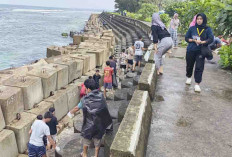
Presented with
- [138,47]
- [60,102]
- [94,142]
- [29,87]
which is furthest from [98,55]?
[94,142]

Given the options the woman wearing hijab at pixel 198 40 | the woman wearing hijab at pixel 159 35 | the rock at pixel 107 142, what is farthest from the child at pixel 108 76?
the rock at pixel 107 142

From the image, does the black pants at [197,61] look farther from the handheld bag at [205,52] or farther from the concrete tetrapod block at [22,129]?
the concrete tetrapod block at [22,129]

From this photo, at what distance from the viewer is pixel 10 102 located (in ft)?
19.4

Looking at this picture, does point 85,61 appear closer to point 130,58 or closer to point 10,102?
point 130,58

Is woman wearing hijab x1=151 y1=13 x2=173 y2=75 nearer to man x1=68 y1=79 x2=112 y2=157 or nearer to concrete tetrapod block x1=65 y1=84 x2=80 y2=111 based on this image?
man x1=68 y1=79 x2=112 y2=157

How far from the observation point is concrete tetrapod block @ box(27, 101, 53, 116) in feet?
22.1

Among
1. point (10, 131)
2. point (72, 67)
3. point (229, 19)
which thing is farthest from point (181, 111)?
point (72, 67)

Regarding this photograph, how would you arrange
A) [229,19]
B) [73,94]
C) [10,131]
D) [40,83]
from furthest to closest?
[73,94] → [40,83] → [229,19] → [10,131]

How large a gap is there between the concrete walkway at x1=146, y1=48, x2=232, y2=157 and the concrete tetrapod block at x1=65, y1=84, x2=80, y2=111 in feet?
11.7

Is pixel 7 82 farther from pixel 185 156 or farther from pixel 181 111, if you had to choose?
pixel 185 156

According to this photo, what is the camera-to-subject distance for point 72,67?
9375 mm

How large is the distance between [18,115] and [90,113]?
307 centimetres

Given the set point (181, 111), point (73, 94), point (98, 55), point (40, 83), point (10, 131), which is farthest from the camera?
point (98, 55)

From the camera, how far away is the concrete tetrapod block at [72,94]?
28.1ft
